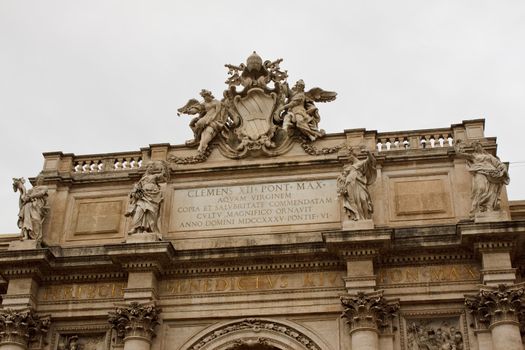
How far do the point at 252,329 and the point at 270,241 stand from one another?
2.13 metres

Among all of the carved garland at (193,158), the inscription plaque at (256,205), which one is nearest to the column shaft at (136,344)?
the inscription plaque at (256,205)

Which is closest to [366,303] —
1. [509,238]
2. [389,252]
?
[389,252]

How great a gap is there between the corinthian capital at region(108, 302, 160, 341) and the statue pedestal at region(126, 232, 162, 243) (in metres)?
1.52

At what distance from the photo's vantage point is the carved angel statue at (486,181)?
18906 millimetres

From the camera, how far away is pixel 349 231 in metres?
18.6

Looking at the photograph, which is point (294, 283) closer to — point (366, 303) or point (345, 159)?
point (366, 303)

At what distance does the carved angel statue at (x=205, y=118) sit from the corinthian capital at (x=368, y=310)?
5800 millimetres

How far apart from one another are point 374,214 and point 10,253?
8.38 metres

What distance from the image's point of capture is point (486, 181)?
19094 mm

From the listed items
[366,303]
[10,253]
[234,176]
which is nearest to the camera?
[366,303]

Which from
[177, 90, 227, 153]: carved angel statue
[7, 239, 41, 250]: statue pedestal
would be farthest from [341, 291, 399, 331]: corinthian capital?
[7, 239, 41, 250]: statue pedestal

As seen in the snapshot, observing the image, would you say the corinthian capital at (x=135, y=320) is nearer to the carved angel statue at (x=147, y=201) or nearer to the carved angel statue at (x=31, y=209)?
the carved angel statue at (x=147, y=201)

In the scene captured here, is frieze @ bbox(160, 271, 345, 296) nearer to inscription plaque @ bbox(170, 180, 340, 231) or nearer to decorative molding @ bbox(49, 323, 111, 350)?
inscription plaque @ bbox(170, 180, 340, 231)

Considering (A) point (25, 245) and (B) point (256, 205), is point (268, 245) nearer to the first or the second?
(B) point (256, 205)
